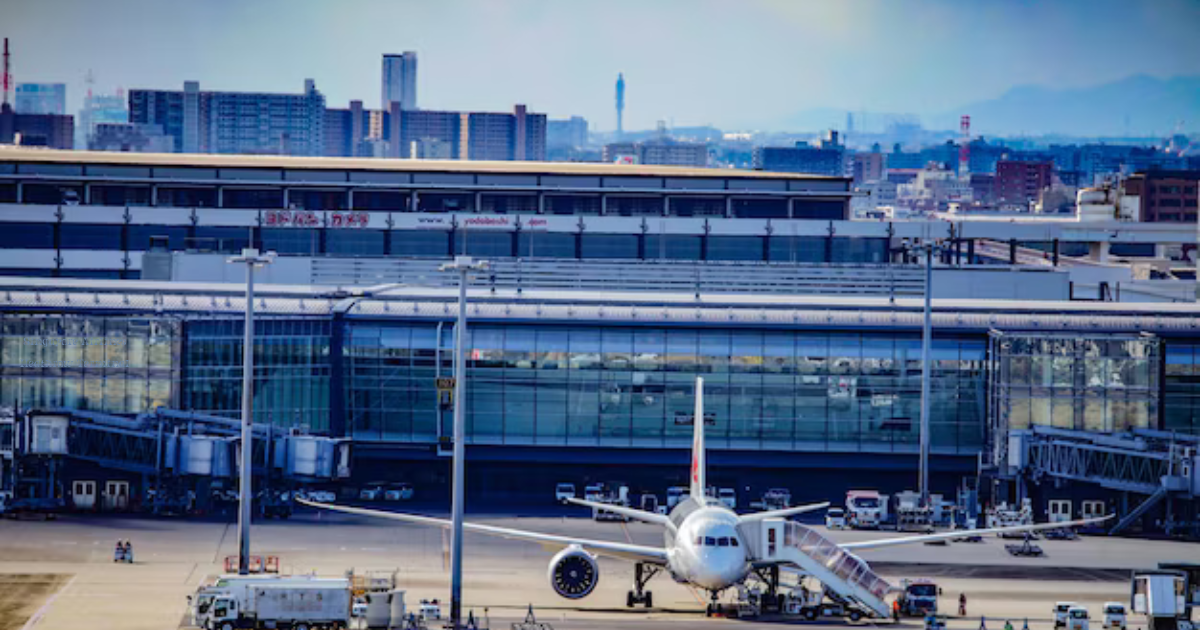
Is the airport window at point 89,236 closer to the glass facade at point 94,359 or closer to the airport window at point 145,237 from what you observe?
the airport window at point 145,237

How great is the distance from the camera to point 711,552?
92875 mm

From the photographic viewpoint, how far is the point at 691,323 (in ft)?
445

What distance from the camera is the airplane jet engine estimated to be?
96312mm

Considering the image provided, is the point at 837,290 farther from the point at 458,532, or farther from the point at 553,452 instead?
the point at 458,532

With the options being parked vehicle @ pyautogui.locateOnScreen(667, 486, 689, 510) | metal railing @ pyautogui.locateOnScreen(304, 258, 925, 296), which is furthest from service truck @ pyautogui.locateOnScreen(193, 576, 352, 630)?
metal railing @ pyautogui.locateOnScreen(304, 258, 925, 296)

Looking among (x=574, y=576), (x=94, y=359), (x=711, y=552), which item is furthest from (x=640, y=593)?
(x=94, y=359)

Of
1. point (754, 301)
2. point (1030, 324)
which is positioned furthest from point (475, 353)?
point (1030, 324)

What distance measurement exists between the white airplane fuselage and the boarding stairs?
4.41 ft

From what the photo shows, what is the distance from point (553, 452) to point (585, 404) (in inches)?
157

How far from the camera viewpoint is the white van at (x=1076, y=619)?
308 ft

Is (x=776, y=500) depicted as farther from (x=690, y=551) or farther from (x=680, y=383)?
(x=690, y=551)

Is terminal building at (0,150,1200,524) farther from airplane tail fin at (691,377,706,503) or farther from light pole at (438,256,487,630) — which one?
light pole at (438,256,487,630)

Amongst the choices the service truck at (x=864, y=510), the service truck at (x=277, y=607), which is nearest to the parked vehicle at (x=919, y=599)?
the service truck at (x=277, y=607)

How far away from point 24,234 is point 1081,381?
108830mm
